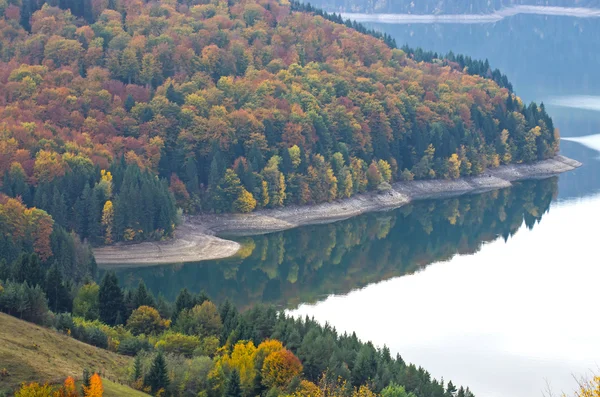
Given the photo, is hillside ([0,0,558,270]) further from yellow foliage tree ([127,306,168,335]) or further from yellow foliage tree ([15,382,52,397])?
yellow foliage tree ([15,382,52,397])

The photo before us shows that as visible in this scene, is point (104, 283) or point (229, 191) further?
point (229, 191)

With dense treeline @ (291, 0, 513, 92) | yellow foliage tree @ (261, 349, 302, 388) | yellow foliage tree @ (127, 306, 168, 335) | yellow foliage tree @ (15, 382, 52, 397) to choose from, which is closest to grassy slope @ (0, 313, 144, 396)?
yellow foliage tree @ (15, 382, 52, 397)

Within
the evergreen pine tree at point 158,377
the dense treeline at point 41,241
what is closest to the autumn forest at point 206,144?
the evergreen pine tree at point 158,377

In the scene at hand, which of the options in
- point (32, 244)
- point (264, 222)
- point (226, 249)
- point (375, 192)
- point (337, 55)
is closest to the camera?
point (32, 244)

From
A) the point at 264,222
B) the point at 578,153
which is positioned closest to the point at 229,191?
the point at 264,222

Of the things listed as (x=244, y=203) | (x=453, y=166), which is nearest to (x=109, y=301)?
(x=244, y=203)

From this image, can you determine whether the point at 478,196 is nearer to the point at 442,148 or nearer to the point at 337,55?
the point at 442,148

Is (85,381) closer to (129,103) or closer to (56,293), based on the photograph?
(56,293)
